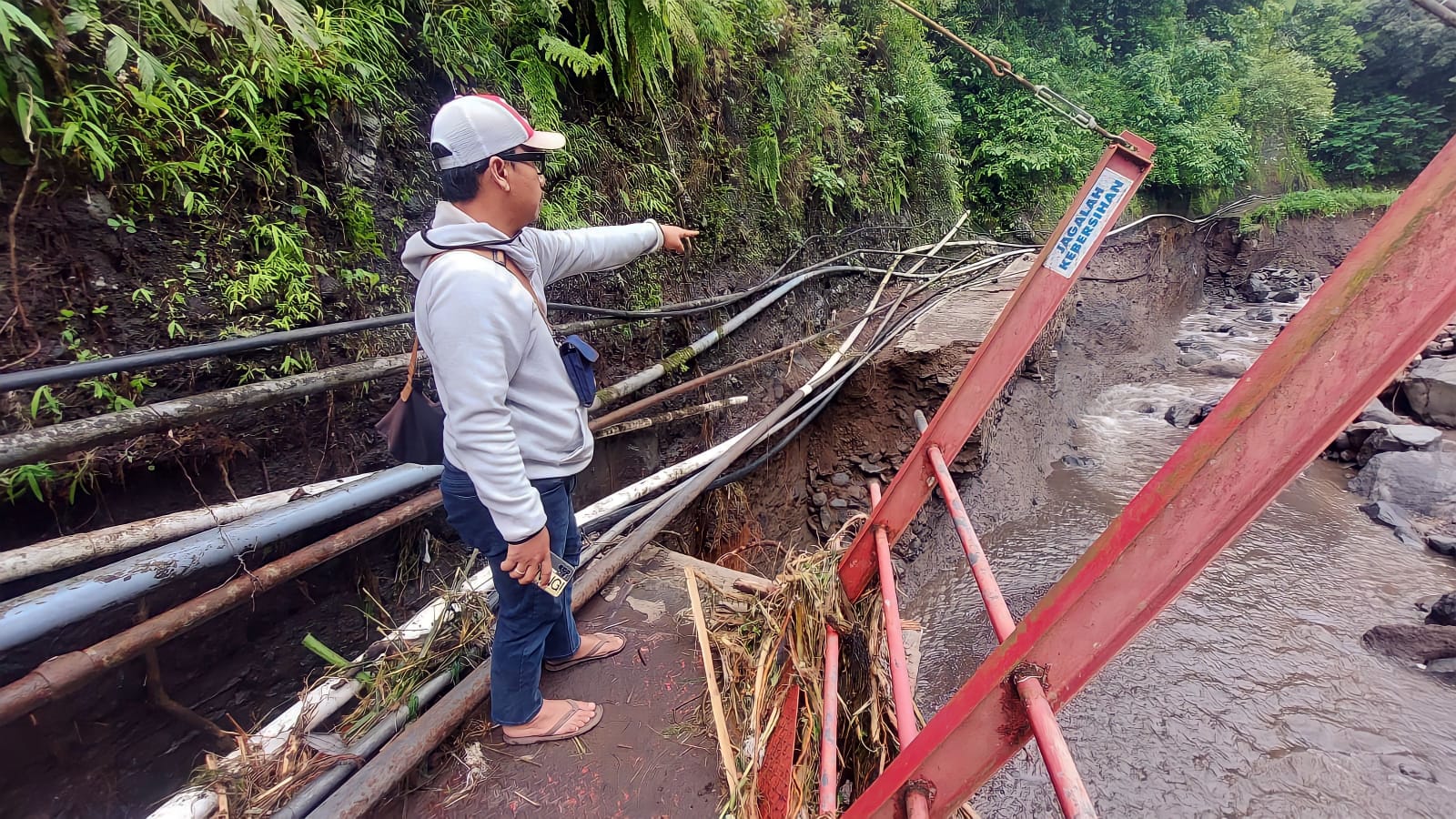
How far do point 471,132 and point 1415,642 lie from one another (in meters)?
6.49

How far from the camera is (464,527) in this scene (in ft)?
5.18

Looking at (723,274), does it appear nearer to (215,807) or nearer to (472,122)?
(472,122)

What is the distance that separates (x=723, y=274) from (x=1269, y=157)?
63.2 ft

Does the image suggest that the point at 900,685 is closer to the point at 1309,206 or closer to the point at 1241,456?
the point at 1241,456

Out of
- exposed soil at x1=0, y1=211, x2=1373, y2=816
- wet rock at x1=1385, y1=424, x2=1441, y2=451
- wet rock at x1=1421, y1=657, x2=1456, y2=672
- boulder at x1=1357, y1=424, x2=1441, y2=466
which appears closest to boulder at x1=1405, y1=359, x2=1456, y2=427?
boulder at x1=1357, y1=424, x2=1441, y2=466

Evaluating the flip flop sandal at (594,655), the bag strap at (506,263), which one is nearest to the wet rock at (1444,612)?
the flip flop sandal at (594,655)

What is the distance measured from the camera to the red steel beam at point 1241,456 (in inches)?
27.1

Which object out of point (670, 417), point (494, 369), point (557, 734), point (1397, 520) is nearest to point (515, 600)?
point (557, 734)

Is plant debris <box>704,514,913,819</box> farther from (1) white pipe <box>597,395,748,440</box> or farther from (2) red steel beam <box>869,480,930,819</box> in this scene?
(1) white pipe <box>597,395,748,440</box>

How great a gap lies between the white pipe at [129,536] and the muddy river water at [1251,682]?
3758mm

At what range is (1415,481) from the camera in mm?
6027

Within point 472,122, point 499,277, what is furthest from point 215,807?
point 472,122

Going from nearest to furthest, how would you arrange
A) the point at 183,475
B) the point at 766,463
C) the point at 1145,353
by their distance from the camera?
the point at 183,475 → the point at 766,463 → the point at 1145,353

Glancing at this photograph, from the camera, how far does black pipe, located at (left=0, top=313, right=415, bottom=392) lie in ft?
4.56
